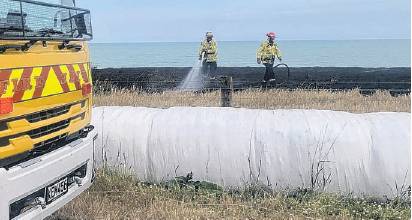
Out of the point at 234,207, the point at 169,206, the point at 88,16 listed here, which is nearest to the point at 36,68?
the point at 88,16

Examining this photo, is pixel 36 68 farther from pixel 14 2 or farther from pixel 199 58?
pixel 199 58

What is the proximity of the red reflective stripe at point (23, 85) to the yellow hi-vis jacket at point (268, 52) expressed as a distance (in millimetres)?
12171

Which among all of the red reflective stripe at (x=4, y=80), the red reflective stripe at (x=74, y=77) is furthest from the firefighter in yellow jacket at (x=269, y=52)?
the red reflective stripe at (x=4, y=80)

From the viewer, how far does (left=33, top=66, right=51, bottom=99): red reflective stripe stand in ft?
12.0

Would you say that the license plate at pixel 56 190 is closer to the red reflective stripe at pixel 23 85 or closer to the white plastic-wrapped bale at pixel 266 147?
the red reflective stripe at pixel 23 85

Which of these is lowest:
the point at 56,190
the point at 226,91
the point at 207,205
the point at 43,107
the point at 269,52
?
the point at 207,205

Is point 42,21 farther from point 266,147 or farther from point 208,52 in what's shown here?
point 208,52

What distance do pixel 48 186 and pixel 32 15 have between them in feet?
4.03

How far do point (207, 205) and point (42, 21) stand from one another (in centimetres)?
214

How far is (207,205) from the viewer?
16.3 feet

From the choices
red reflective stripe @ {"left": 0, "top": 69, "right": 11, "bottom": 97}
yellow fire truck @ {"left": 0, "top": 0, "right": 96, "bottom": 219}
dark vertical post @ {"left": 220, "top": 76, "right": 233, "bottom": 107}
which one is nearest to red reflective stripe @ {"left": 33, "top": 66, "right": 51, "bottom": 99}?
yellow fire truck @ {"left": 0, "top": 0, "right": 96, "bottom": 219}

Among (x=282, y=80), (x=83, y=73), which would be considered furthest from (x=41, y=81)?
(x=282, y=80)

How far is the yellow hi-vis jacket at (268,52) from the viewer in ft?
50.4

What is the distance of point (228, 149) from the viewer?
5445 millimetres
